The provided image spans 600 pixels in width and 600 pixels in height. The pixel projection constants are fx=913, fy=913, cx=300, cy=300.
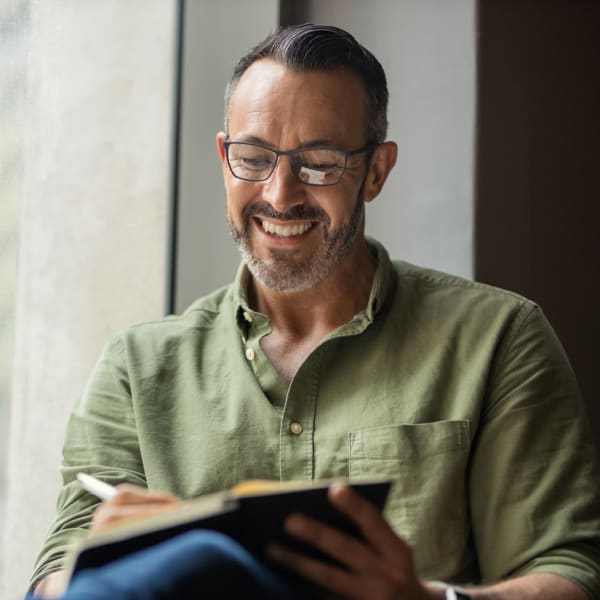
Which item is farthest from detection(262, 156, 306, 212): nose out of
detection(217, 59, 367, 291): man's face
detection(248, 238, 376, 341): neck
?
detection(248, 238, 376, 341): neck

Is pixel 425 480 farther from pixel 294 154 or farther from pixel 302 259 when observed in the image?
pixel 294 154

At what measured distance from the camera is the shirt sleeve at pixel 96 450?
1626 millimetres

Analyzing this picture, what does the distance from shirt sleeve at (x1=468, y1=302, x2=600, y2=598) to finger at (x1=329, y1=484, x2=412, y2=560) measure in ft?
1.57

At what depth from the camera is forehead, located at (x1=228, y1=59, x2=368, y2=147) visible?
175cm

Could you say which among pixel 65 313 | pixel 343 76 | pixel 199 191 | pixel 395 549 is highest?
pixel 343 76

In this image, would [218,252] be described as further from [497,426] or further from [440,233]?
[497,426]

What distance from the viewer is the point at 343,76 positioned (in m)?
1.80

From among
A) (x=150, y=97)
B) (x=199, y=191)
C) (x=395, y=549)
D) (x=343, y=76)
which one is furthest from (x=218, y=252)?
(x=395, y=549)

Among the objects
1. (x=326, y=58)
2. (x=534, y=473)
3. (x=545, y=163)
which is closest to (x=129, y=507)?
(x=534, y=473)

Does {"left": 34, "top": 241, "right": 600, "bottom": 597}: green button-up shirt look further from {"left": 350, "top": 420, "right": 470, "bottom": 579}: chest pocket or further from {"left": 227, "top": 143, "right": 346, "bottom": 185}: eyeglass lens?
{"left": 227, "top": 143, "right": 346, "bottom": 185}: eyeglass lens

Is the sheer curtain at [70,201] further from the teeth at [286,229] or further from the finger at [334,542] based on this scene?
the finger at [334,542]

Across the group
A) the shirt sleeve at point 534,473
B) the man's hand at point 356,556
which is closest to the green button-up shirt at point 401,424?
the shirt sleeve at point 534,473

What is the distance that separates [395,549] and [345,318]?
0.80 metres

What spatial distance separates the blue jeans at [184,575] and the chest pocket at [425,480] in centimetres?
59
